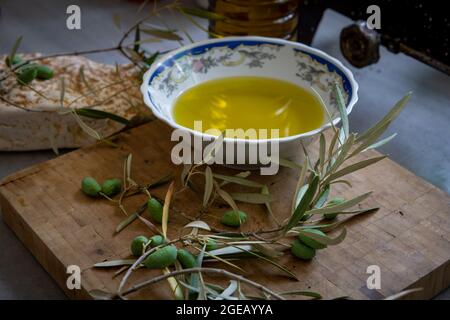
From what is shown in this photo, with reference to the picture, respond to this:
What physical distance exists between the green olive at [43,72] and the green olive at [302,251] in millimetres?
460

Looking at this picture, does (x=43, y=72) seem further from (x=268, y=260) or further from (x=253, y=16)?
(x=268, y=260)

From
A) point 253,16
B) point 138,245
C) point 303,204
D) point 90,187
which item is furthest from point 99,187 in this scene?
point 253,16

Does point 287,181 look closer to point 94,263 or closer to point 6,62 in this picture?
point 94,263

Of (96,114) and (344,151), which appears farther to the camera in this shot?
(96,114)

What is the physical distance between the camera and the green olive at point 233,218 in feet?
2.57

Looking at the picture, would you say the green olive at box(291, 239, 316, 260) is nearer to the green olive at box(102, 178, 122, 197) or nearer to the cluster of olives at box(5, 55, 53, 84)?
the green olive at box(102, 178, 122, 197)

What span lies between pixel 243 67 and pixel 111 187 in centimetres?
25

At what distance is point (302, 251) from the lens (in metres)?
0.74

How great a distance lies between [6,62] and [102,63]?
0.16 meters

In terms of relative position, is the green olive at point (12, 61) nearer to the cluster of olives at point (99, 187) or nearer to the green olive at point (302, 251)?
the cluster of olives at point (99, 187)

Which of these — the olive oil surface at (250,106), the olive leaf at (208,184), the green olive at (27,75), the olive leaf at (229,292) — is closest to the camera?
the olive leaf at (229,292)

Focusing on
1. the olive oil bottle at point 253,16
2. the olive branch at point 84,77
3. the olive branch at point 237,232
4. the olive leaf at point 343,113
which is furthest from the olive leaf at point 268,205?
the olive oil bottle at point 253,16

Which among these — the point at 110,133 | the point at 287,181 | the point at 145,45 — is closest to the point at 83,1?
the point at 145,45

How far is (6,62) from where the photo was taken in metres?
1.04
